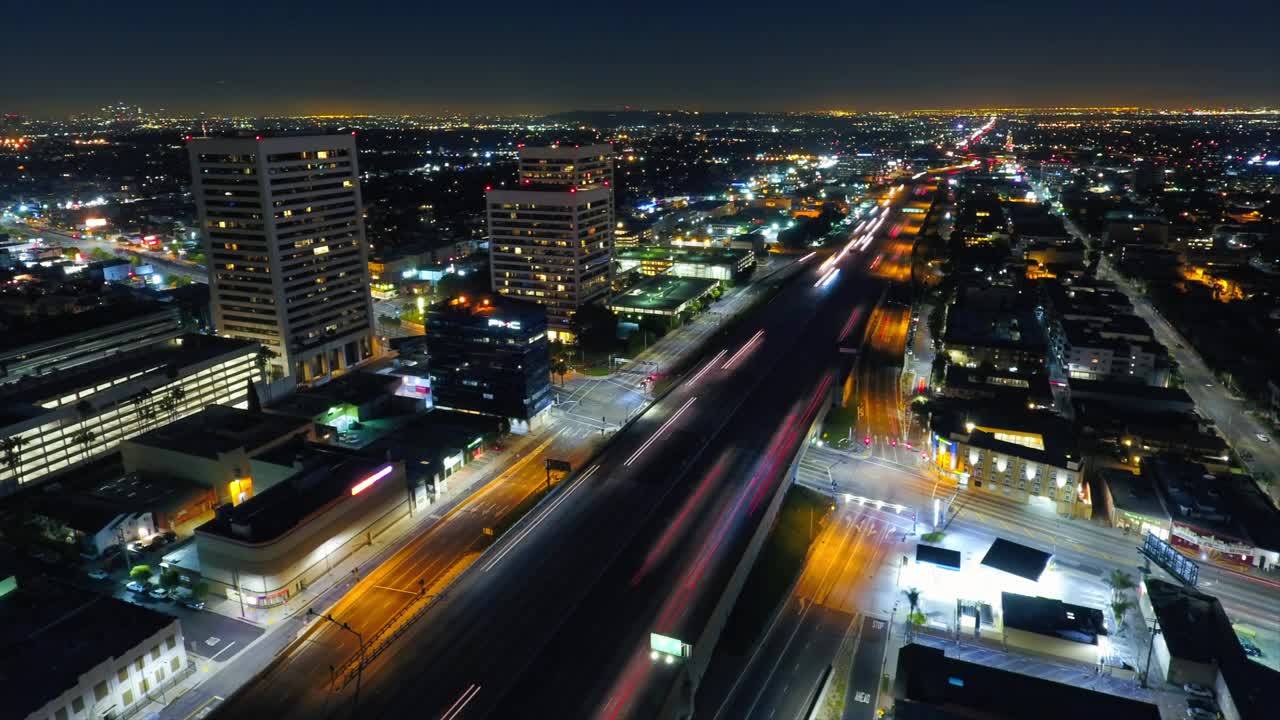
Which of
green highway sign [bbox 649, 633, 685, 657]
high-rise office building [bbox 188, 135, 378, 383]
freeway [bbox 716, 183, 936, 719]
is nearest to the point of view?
green highway sign [bbox 649, 633, 685, 657]

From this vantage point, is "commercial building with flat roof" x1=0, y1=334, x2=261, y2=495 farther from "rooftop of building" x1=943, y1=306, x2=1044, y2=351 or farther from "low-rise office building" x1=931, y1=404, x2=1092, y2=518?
"rooftop of building" x1=943, y1=306, x2=1044, y2=351

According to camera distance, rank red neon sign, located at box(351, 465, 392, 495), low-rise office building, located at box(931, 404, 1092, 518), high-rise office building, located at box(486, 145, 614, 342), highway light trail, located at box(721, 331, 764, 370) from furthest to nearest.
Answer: high-rise office building, located at box(486, 145, 614, 342) → highway light trail, located at box(721, 331, 764, 370) → low-rise office building, located at box(931, 404, 1092, 518) → red neon sign, located at box(351, 465, 392, 495)

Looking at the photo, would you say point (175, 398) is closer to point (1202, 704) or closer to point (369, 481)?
point (369, 481)

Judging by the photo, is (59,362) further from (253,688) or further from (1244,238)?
(1244,238)

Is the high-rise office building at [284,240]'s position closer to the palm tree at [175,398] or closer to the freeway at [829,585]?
the palm tree at [175,398]

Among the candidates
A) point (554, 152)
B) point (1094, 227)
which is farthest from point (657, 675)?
point (1094, 227)

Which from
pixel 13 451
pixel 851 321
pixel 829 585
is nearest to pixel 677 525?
pixel 829 585

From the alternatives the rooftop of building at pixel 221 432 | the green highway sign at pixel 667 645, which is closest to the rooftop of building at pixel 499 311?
the rooftop of building at pixel 221 432

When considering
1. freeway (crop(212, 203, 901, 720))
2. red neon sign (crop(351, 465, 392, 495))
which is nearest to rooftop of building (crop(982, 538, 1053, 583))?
freeway (crop(212, 203, 901, 720))

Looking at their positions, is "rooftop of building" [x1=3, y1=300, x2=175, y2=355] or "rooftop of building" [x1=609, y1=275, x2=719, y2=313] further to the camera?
"rooftop of building" [x1=609, y1=275, x2=719, y2=313]
